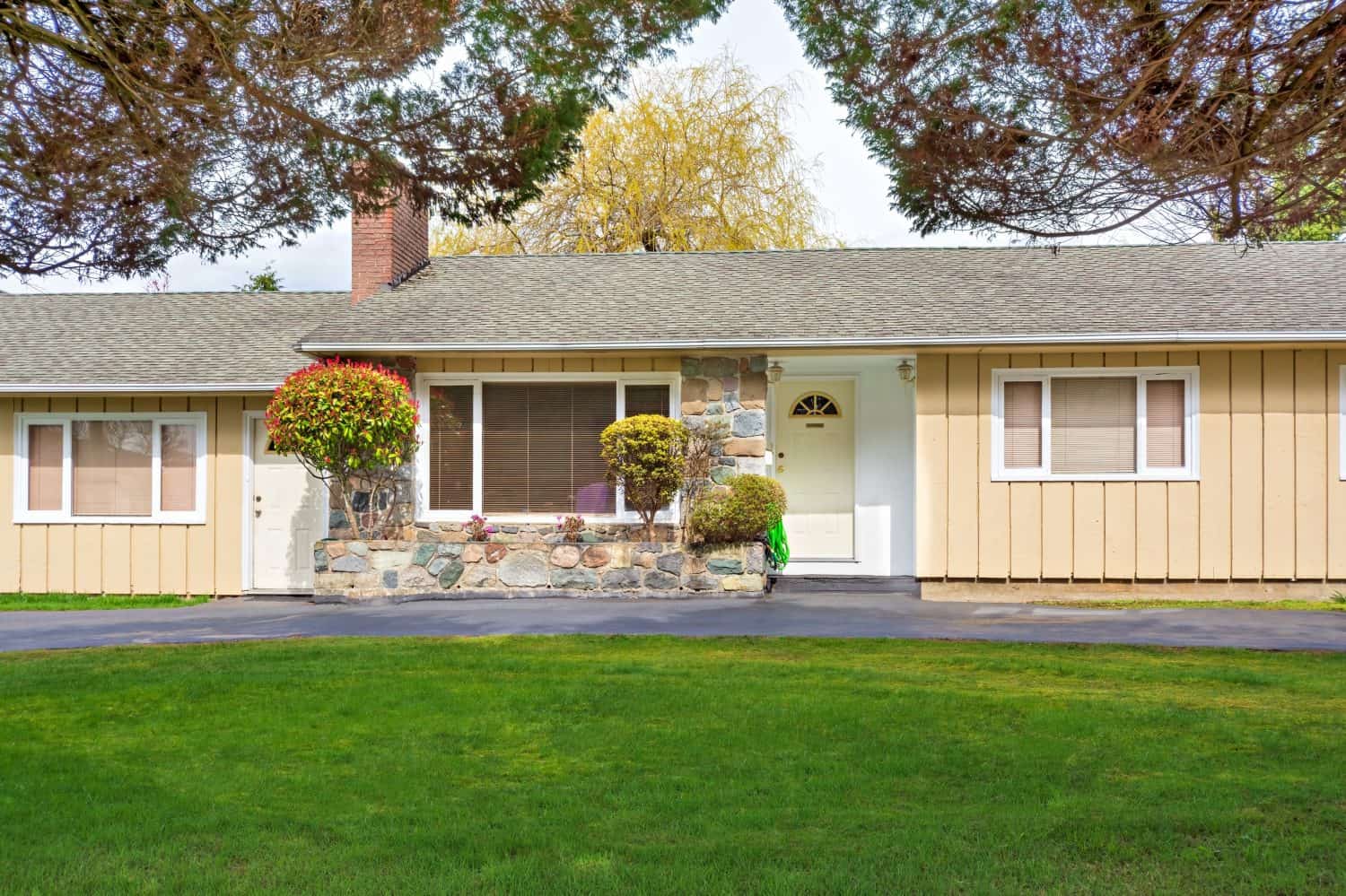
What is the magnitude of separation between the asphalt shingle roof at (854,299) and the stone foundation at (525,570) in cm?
225

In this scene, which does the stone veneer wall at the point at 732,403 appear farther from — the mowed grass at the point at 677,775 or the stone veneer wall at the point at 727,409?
the mowed grass at the point at 677,775

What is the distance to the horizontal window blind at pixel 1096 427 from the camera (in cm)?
1347

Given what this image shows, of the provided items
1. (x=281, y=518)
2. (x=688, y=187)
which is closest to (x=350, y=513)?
(x=281, y=518)

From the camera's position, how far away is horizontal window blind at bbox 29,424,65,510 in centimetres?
1501

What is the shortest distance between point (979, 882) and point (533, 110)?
198 inches

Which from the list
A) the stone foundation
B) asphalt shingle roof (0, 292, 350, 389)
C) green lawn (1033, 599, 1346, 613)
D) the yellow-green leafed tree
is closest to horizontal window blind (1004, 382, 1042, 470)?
green lawn (1033, 599, 1346, 613)

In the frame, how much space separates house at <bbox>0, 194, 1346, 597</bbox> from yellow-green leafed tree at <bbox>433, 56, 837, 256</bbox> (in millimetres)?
11543

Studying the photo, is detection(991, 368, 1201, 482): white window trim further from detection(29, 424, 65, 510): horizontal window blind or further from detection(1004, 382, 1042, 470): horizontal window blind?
detection(29, 424, 65, 510): horizontal window blind

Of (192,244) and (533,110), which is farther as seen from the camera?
(192,244)

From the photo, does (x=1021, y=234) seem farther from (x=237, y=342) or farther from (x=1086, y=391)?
(x=237, y=342)

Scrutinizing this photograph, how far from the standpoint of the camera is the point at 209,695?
25.7 feet

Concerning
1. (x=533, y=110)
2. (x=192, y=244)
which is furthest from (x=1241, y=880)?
(x=192, y=244)

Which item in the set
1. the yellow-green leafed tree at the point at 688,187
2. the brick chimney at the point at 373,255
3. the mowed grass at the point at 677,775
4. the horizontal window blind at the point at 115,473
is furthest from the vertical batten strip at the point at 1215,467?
the yellow-green leafed tree at the point at 688,187

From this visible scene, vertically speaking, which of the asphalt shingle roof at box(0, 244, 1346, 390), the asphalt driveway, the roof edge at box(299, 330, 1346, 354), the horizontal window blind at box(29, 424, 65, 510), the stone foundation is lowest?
the asphalt driveway
